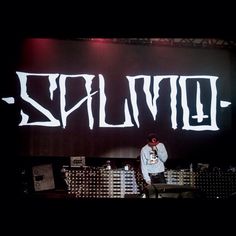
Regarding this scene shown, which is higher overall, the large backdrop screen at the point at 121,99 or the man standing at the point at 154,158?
the large backdrop screen at the point at 121,99

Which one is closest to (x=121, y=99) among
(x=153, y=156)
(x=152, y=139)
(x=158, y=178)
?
(x=152, y=139)

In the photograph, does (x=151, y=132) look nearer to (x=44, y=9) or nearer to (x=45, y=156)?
(x=45, y=156)

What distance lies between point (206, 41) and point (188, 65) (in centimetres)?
93

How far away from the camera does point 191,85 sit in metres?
9.53

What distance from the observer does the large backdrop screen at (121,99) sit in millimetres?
9148

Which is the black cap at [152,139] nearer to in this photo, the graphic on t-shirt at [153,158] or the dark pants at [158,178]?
the graphic on t-shirt at [153,158]

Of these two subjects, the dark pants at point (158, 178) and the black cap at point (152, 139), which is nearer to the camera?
the black cap at point (152, 139)

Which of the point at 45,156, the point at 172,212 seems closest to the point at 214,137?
the point at 45,156

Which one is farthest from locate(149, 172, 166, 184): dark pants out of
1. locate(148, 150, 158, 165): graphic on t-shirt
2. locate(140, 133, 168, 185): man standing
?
locate(148, 150, 158, 165): graphic on t-shirt

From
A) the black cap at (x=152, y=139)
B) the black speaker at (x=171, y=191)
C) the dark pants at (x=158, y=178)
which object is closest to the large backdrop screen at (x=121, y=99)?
the black cap at (x=152, y=139)

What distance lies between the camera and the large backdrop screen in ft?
30.0

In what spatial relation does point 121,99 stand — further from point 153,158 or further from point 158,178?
point 158,178

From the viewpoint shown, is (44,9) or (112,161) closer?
(44,9)

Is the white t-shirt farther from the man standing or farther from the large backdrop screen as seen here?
the large backdrop screen
